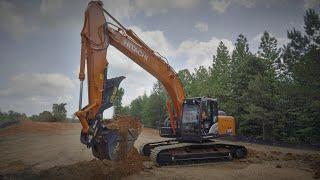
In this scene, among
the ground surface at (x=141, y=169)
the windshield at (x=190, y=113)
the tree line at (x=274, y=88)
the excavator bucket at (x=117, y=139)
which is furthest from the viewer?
the tree line at (x=274, y=88)

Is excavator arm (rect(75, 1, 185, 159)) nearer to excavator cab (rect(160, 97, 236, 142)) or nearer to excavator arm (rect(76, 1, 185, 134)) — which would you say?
excavator arm (rect(76, 1, 185, 134))

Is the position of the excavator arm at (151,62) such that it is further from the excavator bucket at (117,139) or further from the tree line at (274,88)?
the tree line at (274,88)

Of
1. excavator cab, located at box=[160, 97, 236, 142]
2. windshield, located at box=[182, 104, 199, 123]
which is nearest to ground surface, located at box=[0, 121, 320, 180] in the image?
excavator cab, located at box=[160, 97, 236, 142]

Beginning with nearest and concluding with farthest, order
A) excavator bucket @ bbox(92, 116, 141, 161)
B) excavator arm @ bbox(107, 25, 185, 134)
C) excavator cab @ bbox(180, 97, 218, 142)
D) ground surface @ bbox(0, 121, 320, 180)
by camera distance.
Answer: ground surface @ bbox(0, 121, 320, 180) < excavator bucket @ bbox(92, 116, 141, 161) < excavator arm @ bbox(107, 25, 185, 134) < excavator cab @ bbox(180, 97, 218, 142)

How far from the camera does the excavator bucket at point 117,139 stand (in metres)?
11.6

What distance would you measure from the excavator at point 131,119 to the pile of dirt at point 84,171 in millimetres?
509

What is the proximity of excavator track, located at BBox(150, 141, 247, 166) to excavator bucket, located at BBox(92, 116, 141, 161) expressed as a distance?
2.34 metres

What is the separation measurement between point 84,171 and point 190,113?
6.37 m

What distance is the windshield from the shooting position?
16219 mm

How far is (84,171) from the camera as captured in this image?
1170cm

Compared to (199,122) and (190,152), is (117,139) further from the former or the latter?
(199,122)

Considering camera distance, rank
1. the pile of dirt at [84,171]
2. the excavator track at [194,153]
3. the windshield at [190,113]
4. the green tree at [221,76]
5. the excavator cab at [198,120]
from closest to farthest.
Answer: the pile of dirt at [84,171] < the excavator track at [194,153] < the excavator cab at [198,120] < the windshield at [190,113] < the green tree at [221,76]

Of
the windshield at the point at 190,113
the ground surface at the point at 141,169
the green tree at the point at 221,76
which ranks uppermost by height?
the green tree at the point at 221,76

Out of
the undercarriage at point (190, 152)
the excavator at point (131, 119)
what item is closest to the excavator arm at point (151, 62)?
the excavator at point (131, 119)
